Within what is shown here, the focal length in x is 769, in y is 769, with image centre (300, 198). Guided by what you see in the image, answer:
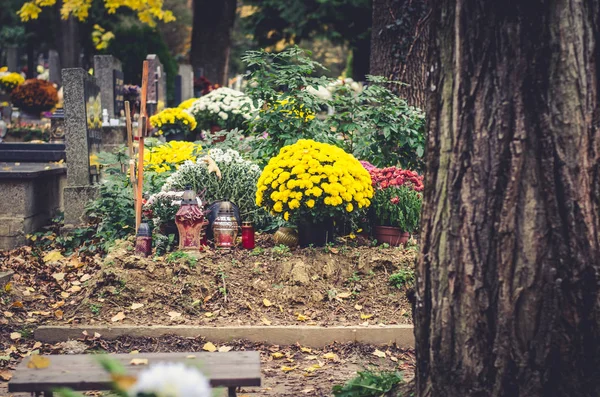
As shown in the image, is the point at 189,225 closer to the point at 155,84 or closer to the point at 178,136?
the point at 178,136

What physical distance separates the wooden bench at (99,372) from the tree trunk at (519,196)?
94 centimetres

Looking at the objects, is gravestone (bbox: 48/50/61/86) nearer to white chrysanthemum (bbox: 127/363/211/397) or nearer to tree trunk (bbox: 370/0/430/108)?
tree trunk (bbox: 370/0/430/108)

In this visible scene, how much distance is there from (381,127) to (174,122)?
5713 millimetres

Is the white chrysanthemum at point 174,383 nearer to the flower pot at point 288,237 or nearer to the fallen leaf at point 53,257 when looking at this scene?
the flower pot at point 288,237

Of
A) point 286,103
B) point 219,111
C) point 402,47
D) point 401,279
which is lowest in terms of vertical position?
point 401,279

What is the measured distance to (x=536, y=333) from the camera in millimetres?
3361

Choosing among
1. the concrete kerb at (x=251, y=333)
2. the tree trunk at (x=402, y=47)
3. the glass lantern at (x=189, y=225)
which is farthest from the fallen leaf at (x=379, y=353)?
the tree trunk at (x=402, y=47)

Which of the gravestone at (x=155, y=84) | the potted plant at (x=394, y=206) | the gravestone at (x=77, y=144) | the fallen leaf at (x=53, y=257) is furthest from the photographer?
the gravestone at (x=155, y=84)

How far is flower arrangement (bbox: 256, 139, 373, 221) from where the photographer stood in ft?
22.0

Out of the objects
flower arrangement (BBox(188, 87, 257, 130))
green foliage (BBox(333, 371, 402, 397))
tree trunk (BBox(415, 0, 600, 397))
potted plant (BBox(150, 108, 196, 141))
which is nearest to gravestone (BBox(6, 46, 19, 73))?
flower arrangement (BBox(188, 87, 257, 130))

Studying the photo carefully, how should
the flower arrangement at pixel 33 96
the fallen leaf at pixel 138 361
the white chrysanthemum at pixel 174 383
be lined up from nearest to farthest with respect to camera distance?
the white chrysanthemum at pixel 174 383 < the fallen leaf at pixel 138 361 < the flower arrangement at pixel 33 96

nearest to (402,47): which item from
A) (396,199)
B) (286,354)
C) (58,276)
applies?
(396,199)

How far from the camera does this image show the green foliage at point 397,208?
713 cm

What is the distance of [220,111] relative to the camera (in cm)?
1338
